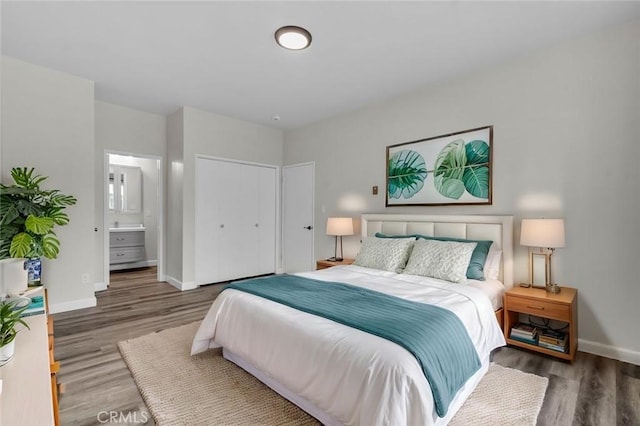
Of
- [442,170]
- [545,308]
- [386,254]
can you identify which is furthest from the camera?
[442,170]

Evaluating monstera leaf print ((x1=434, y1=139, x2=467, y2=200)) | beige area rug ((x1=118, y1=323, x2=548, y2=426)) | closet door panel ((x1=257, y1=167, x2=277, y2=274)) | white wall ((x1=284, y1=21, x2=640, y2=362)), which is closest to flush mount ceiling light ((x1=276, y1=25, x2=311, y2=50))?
white wall ((x1=284, y1=21, x2=640, y2=362))

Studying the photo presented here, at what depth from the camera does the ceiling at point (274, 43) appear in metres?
2.32

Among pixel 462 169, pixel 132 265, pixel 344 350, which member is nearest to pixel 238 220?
pixel 132 265

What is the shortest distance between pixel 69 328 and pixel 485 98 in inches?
188

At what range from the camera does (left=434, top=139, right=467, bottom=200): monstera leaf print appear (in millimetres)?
3389

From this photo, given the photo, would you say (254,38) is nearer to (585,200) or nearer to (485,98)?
(485,98)

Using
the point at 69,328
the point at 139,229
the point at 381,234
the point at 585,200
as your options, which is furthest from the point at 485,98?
the point at 139,229

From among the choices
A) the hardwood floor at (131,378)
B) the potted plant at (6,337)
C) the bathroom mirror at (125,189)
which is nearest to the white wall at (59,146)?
the hardwood floor at (131,378)

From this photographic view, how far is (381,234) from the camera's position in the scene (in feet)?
12.6

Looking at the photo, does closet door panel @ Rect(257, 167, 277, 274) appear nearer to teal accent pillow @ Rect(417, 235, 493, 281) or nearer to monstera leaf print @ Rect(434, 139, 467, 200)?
monstera leaf print @ Rect(434, 139, 467, 200)

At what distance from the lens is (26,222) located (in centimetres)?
275

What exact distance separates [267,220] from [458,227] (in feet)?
10.8

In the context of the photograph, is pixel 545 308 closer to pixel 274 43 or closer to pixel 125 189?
pixel 274 43

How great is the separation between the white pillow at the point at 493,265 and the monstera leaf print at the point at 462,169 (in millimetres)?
609
